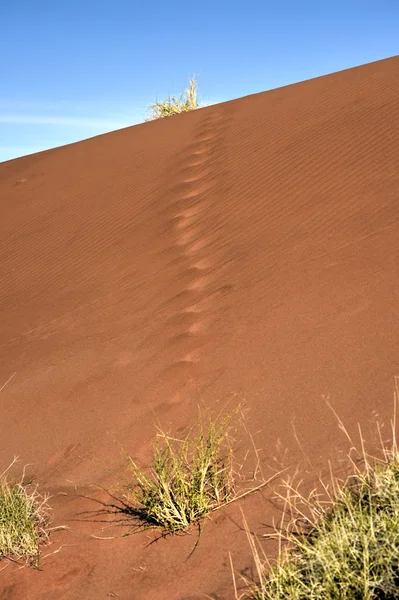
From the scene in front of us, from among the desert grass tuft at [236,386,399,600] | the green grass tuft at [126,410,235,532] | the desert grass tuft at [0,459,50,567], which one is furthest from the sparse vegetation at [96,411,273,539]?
the desert grass tuft at [236,386,399,600]

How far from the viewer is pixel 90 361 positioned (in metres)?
5.77

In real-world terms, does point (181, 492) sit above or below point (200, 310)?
below

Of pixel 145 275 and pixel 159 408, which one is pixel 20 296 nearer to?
pixel 145 275

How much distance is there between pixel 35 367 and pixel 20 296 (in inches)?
87.4

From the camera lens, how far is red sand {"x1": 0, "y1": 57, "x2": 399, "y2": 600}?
11.3 ft

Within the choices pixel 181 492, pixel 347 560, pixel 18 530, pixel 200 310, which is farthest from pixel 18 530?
pixel 200 310

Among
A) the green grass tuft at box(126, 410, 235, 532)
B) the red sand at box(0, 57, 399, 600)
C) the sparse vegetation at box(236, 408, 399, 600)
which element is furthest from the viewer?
the red sand at box(0, 57, 399, 600)

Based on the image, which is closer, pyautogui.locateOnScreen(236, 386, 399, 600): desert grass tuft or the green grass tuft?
pyautogui.locateOnScreen(236, 386, 399, 600): desert grass tuft

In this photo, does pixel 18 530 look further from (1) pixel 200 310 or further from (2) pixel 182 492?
(1) pixel 200 310

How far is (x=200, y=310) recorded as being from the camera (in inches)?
233

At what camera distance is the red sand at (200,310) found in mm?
3439

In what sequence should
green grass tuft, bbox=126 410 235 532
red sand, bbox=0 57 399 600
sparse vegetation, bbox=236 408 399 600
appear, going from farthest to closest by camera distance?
red sand, bbox=0 57 399 600 → green grass tuft, bbox=126 410 235 532 → sparse vegetation, bbox=236 408 399 600

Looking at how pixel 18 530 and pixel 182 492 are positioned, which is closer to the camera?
pixel 182 492

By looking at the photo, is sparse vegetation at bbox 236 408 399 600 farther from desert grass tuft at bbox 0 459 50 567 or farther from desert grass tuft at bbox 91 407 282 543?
desert grass tuft at bbox 0 459 50 567
